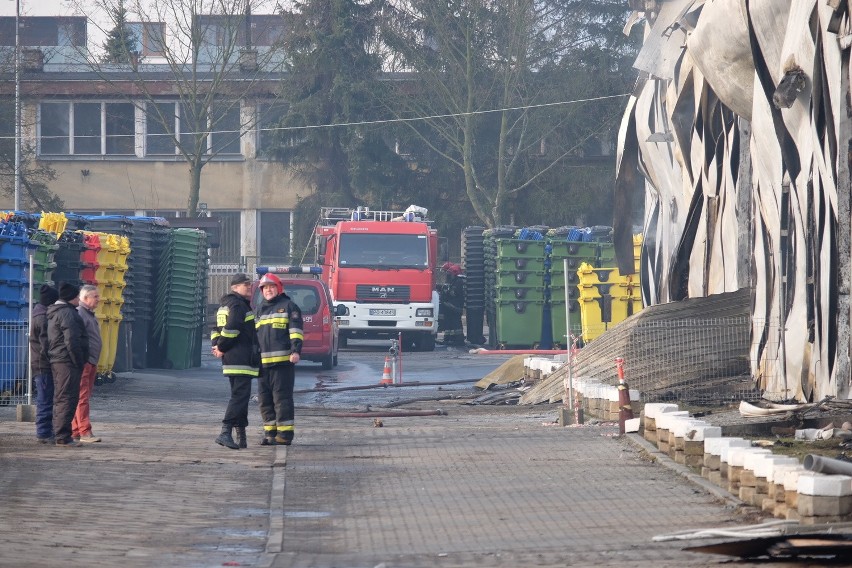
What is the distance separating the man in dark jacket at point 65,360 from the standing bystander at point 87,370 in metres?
0.22

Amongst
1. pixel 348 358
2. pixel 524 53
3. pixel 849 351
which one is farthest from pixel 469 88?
pixel 849 351

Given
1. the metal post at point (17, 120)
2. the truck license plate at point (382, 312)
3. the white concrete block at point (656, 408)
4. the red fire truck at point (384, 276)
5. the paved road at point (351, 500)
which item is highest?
the metal post at point (17, 120)

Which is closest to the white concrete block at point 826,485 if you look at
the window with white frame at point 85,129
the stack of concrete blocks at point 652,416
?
Result: the stack of concrete blocks at point 652,416

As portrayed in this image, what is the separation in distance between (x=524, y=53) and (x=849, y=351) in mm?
34139

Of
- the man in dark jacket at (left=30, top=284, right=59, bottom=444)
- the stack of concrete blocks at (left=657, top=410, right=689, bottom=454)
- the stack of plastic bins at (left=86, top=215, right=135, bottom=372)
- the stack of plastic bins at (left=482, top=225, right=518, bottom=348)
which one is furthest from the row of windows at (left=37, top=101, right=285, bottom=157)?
the stack of concrete blocks at (left=657, top=410, right=689, bottom=454)

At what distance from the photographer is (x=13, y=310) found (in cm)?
1816

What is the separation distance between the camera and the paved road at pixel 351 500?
7.97 metres

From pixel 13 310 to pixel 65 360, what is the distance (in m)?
5.19

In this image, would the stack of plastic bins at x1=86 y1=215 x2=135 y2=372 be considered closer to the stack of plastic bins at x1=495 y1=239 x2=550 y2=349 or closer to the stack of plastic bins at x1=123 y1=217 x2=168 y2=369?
the stack of plastic bins at x1=123 y1=217 x2=168 y2=369

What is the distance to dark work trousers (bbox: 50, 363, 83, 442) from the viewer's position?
1324 centimetres

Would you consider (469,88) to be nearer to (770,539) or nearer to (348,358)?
(348,358)

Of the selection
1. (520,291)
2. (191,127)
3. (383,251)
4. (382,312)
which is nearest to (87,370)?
(382,312)

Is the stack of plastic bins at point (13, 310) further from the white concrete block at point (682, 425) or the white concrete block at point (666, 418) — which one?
the white concrete block at point (682, 425)

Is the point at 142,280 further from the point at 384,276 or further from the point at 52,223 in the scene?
the point at 384,276
